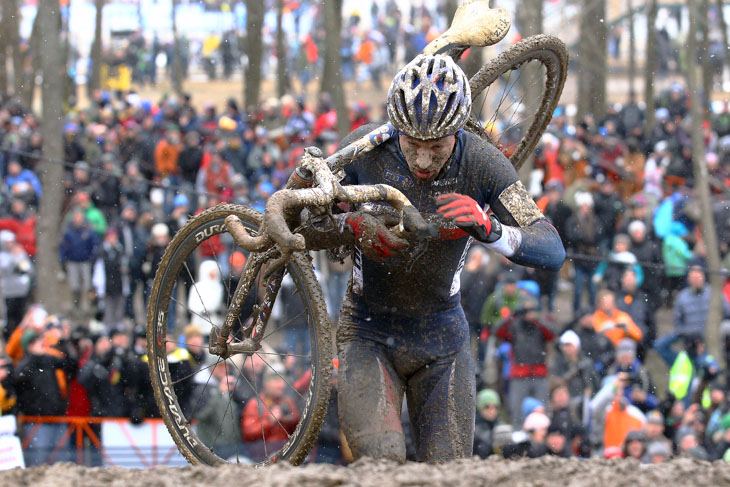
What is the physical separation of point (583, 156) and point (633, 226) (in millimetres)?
3043

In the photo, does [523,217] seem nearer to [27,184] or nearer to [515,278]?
[515,278]

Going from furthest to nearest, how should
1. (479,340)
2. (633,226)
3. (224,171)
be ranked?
(224,171)
(633,226)
(479,340)

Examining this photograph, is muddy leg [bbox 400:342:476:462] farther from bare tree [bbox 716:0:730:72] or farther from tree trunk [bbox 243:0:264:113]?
bare tree [bbox 716:0:730:72]

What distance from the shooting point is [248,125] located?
1734 cm

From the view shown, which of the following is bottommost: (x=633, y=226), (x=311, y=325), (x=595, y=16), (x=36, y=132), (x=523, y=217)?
(x=311, y=325)

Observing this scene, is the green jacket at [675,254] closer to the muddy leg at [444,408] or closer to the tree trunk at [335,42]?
the tree trunk at [335,42]

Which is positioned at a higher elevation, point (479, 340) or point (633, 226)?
point (633, 226)

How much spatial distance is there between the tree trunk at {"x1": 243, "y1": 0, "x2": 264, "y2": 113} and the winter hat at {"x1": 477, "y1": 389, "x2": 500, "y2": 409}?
459 inches

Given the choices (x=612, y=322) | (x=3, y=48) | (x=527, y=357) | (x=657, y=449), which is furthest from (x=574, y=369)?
(x=3, y=48)

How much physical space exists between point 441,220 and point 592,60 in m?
17.0

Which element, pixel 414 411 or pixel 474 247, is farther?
pixel 474 247

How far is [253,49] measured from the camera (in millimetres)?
21703

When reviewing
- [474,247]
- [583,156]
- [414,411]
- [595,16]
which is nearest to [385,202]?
[414,411]

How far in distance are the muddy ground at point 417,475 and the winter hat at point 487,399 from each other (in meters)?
4.94
